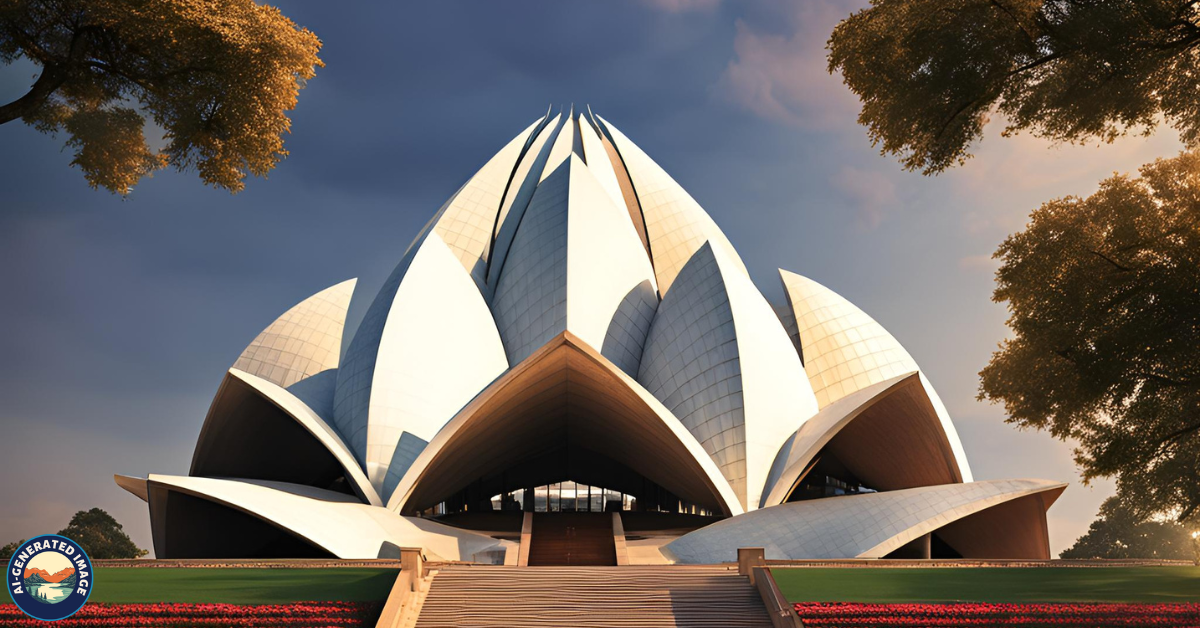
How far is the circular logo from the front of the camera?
8.88 meters

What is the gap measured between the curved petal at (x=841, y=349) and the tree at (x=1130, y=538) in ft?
66.0

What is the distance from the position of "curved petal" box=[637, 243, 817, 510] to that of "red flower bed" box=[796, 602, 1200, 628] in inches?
380

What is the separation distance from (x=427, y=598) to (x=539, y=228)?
55.6ft

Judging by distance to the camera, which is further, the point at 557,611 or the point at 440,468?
the point at 440,468

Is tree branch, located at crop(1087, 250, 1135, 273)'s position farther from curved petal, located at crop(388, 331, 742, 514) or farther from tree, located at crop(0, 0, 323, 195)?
tree, located at crop(0, 0, 323, 195)

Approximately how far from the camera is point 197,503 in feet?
69.5

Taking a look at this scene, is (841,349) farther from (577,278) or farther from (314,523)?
(314,523)

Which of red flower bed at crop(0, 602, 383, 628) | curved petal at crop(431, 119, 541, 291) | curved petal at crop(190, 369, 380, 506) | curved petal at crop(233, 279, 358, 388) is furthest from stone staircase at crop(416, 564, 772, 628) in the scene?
curved petal at crop(233, 279, 358, 388)

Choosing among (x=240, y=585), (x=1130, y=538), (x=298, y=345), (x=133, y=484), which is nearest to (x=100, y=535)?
(x=298, y=345)

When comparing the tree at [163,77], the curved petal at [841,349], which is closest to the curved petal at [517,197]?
the curved petal at [841,349]

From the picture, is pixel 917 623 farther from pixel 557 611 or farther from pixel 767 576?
pixel 557 611

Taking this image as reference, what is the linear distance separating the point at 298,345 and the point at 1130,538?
4084cm

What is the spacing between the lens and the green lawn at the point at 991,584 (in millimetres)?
11430

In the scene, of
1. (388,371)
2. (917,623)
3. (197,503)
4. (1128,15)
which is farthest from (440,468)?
(1128,15)
